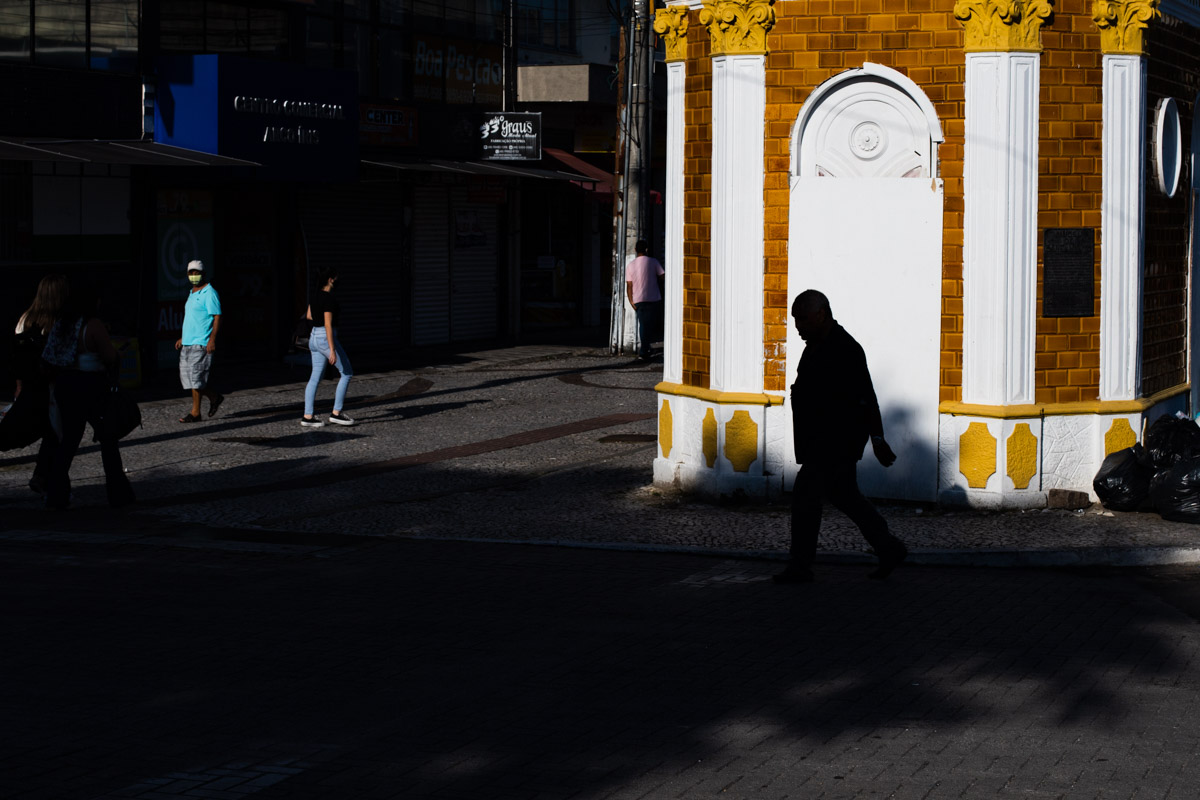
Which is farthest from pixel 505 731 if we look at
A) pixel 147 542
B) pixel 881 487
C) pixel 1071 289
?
pixel 1071 289

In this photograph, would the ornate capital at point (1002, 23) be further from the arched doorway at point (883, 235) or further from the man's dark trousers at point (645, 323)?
the man's dark trousers at point (645, 323)

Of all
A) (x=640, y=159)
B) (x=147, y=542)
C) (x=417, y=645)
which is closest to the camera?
(x=417, y=645)

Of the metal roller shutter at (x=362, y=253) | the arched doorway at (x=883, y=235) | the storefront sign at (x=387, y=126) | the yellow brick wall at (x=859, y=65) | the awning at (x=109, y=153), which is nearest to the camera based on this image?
the yellow brick wall at (x=859, y=65)

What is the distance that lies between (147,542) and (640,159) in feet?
51.4

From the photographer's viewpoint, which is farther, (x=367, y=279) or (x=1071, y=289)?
(x=367, y=279)

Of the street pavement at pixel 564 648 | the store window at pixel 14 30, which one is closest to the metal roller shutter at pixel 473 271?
the store window at pixel 14 30

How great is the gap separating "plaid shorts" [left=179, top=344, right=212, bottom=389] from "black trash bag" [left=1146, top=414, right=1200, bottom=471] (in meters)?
9.36

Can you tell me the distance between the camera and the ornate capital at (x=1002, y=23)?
11.4 meters

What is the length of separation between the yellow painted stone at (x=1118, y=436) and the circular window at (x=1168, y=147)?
2.07 metres

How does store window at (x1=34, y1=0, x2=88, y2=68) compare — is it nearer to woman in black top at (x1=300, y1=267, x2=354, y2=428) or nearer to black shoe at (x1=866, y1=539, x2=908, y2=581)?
woman in black top at (x1=300, y1=267, x2=354, y2=428)

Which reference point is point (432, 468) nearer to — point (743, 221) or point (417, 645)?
point (743, 221)

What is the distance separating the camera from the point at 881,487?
12.1 m

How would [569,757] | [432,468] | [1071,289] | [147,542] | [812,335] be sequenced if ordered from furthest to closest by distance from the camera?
[432,468]
[1071,289]
[147,542]
[812,335]
[569,757]

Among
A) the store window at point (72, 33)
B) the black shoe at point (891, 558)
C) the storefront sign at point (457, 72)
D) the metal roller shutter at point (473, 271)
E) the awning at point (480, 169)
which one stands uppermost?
the storefront sign at point (457, 72)
